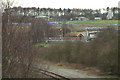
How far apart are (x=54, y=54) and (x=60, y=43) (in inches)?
10.1

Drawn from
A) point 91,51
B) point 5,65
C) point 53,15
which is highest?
point 53,15

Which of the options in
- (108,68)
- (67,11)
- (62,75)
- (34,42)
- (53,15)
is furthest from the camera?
(53,15)

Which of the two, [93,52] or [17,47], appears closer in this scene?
[93,52]

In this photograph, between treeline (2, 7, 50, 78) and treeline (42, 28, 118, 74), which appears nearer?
treeline (42, 28, 118, 74)

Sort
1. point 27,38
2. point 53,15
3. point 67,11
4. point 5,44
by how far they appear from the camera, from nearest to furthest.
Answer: point 5,44, point 27,38, point 67,11, point 53,15

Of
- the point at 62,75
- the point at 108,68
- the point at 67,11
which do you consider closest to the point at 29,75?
the point at 62,75

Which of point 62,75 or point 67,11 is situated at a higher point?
point 67,11

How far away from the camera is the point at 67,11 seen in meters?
5.64

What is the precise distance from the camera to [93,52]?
9.14 ft

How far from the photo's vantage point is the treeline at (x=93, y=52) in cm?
247

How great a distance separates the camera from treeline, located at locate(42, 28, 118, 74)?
247 cm

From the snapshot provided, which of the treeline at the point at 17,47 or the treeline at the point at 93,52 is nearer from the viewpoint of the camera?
the treeline at the point at 93,52

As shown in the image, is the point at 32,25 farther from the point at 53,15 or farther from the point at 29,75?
→ the point at 53,15

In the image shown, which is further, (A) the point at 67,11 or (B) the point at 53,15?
(B) the point at 53,15
